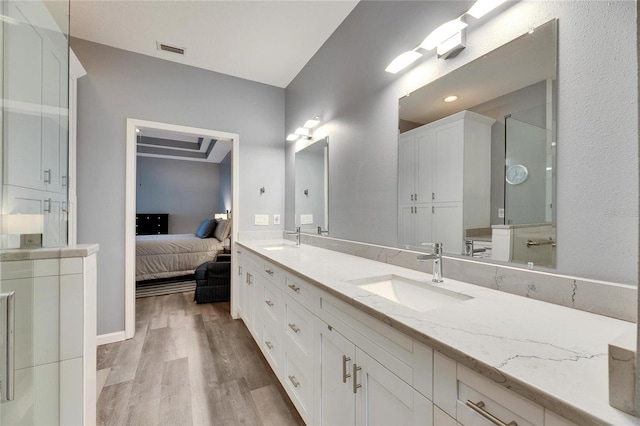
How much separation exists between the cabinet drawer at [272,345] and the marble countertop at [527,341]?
854 millimetres

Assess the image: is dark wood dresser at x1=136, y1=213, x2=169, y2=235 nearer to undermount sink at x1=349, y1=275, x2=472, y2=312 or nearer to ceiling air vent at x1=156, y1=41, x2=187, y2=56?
ceiling air vent at x1=156, y1=41, x2=187, y2=56

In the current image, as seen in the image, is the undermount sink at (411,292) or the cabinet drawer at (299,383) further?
the cabinet drawer at (299,383)

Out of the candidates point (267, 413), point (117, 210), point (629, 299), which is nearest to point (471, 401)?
point (629, 299)

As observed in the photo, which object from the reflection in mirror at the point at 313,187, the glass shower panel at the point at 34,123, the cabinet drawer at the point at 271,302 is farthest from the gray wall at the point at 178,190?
the cabinet drawer at the point at 271,302

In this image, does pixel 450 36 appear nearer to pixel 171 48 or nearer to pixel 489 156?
pixel 489 156

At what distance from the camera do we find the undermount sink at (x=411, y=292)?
3.63ft

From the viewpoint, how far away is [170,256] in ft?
14.3

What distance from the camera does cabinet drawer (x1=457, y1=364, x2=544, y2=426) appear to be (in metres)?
0.50

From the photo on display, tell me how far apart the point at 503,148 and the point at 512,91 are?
9.0 inches

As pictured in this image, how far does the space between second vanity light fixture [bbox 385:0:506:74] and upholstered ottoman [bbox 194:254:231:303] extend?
125 inches

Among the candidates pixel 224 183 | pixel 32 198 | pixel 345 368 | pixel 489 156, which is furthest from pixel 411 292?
pixel 224 183

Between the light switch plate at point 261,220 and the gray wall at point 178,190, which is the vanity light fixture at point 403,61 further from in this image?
the gray wall at point 178,190

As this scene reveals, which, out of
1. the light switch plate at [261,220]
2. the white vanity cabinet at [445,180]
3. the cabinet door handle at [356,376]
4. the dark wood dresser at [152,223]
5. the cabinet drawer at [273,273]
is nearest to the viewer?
the cabinet door handle at [356,376]

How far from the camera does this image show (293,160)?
10.2 feet
